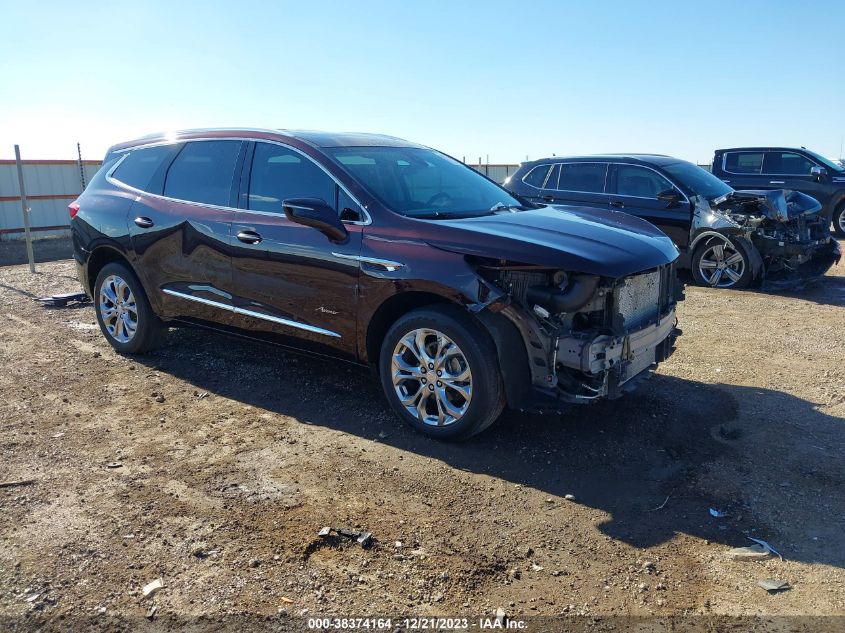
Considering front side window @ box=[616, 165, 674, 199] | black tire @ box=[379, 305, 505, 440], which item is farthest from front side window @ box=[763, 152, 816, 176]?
black tire @ box=[379, 305, 505, 440]

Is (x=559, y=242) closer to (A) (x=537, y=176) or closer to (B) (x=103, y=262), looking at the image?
(B) (x=103, y=262)

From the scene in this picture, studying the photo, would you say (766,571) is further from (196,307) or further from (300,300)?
(196,307)

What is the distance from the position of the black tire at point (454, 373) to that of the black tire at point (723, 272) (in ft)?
20.2

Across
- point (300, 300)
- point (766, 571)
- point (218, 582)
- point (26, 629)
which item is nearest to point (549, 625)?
point (766, 571)

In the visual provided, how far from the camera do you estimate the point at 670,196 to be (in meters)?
9.21

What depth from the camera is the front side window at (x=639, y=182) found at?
949 cm

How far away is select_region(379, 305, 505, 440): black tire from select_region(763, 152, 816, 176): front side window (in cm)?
1250

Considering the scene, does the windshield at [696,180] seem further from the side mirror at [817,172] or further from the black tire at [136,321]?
the black tire at [136,321]

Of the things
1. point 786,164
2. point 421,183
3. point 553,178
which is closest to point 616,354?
point 421,183

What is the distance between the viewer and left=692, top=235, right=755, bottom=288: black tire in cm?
898

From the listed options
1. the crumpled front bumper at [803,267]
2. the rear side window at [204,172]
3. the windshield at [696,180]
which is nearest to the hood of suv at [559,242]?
the rear side window at [204,172]

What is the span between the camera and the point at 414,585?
2.99 meters

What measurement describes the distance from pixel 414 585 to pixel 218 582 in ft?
2.76

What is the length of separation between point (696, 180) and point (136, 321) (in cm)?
742
